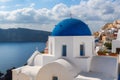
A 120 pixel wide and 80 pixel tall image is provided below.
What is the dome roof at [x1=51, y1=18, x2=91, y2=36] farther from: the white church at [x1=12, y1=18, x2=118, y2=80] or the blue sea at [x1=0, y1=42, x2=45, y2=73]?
the blue sea at [x1=0, y1=42, x2=45, y2=73]

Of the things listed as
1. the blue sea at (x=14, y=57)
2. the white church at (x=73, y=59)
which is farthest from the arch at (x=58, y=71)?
the blue sea at (x=14, y=57)

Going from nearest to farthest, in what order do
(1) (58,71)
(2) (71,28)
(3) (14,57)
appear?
(1) (58,71), (2) (71,28), (3) (14,57)

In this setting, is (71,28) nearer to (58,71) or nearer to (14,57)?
(58,71)

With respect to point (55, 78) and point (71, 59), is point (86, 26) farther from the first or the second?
point (55, 78)

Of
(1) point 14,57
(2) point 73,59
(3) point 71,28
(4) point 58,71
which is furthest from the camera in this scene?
(1) point 14,57

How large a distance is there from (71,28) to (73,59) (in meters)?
1.76

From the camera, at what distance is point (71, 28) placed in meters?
12.3

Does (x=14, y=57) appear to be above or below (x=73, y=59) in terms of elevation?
below

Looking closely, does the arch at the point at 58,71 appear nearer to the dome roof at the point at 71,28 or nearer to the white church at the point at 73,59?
the white church at the point at 73,59

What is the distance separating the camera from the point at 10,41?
416ft

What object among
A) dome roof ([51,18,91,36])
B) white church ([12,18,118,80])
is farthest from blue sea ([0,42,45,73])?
dome roof ([51,18,91,36])

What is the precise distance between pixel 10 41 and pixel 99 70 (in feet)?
390

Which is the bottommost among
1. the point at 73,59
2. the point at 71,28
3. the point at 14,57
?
the point at 14,57

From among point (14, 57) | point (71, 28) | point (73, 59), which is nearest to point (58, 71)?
point (73, 59)
